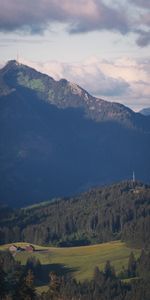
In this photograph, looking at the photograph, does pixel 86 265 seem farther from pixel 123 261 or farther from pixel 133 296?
pixel 133 296

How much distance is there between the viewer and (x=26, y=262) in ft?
611

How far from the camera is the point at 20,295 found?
177 feet

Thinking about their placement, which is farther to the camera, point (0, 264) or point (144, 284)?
point (144, 284)

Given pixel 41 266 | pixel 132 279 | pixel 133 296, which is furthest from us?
pixel 41 266

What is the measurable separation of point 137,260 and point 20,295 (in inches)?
5379

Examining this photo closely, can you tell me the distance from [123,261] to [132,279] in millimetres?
25255

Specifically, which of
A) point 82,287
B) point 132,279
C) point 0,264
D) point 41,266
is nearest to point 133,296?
point 82,287

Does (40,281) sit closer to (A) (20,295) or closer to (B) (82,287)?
(B) (82,287)

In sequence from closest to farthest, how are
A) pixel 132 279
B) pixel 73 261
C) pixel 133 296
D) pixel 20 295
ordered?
pixel 20 295 → pixel 133 296 → pixel 132 279 → pixel 73 261

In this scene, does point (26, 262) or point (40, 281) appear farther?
point (26, 262)

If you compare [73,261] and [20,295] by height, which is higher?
[73,261]

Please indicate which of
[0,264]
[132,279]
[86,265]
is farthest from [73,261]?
[0,264]

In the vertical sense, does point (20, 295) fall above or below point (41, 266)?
below

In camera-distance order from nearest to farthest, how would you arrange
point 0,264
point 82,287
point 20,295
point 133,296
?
point 20,295, point 0,264, point 133,296, point 82,287
